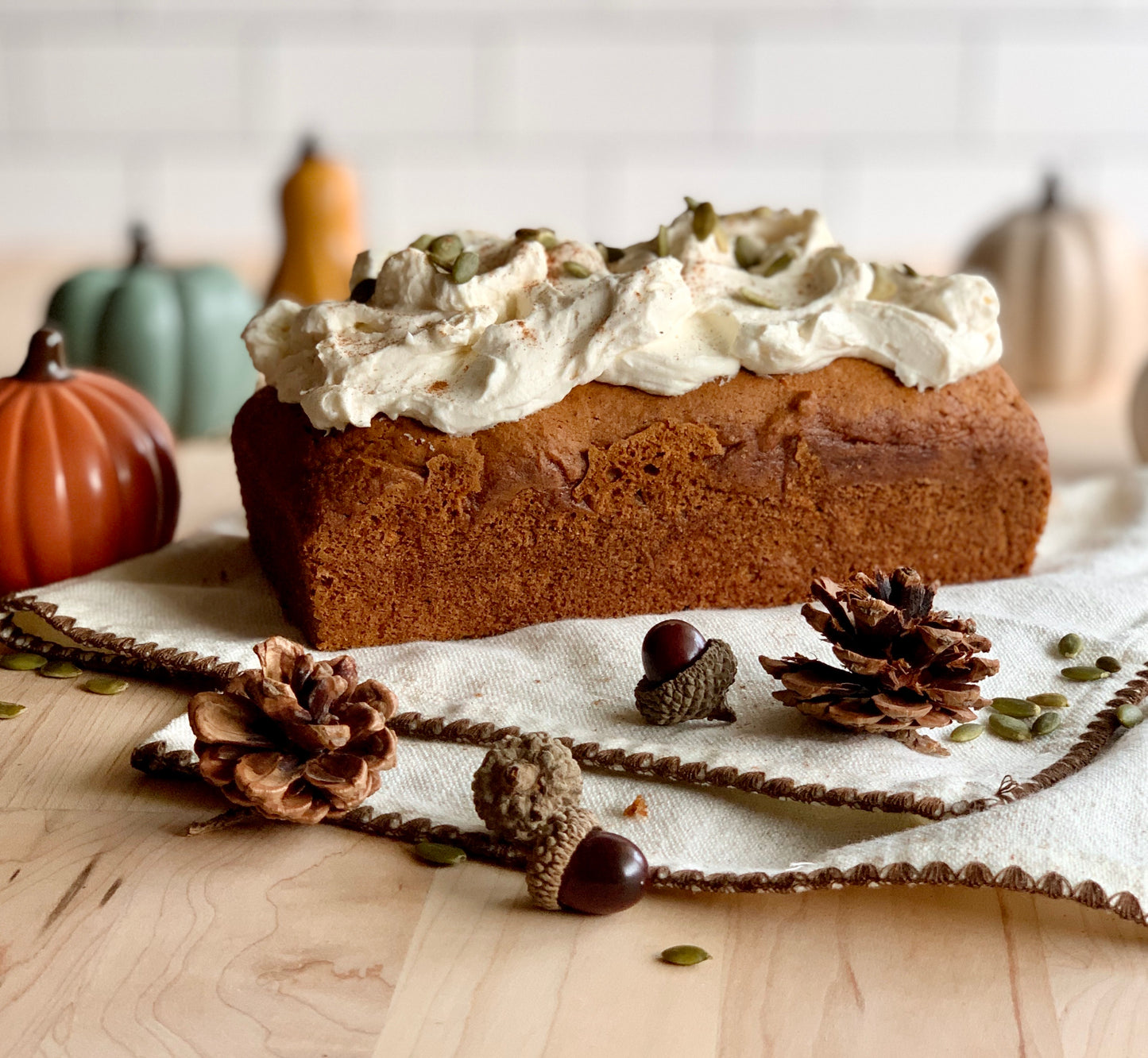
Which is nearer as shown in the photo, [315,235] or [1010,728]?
[1010,728]

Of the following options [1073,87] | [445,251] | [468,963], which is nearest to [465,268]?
[445,251]

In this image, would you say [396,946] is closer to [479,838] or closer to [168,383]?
[479,838]

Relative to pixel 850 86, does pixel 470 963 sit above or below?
below

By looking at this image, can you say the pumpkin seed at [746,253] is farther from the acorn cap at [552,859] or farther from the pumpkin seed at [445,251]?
the acorn cap at [552,859]

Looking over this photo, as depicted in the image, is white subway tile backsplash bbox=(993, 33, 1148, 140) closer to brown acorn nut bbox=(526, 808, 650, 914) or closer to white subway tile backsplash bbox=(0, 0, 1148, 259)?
white subway tile backsplash bbox=(0, 0, 1148, 259)

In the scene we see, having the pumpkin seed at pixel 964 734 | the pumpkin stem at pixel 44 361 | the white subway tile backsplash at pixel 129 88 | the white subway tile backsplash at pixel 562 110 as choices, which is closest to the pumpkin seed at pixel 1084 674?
the pumpkin seed at pixel 964 734

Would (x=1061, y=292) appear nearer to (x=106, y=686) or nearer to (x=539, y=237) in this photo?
(x=539, y=237)

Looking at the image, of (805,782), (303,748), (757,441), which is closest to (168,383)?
(757,441)
